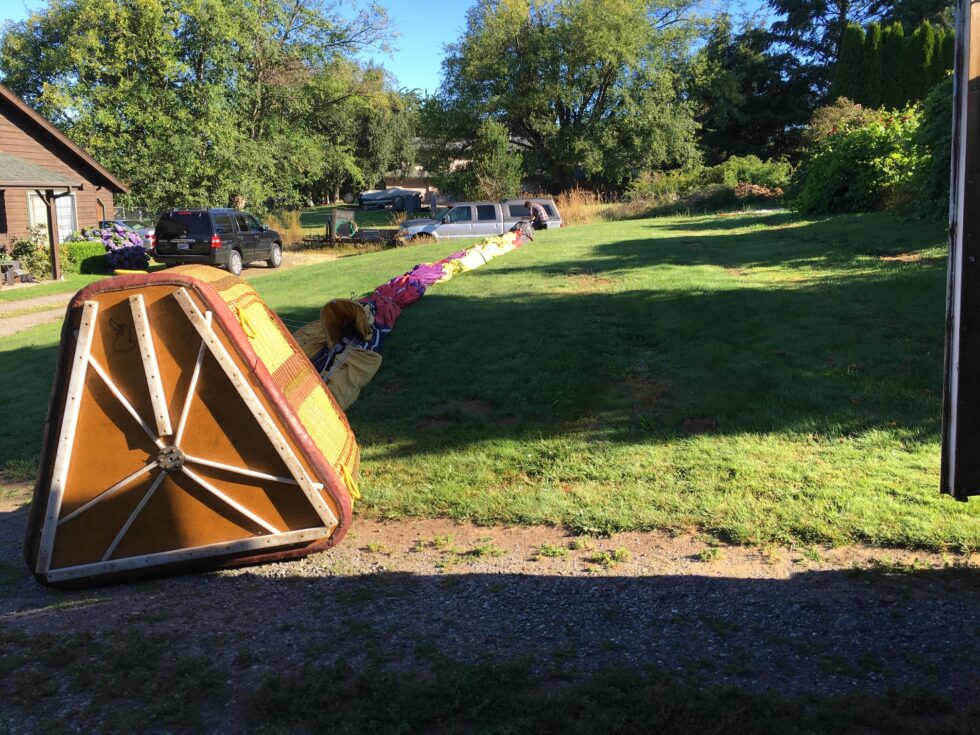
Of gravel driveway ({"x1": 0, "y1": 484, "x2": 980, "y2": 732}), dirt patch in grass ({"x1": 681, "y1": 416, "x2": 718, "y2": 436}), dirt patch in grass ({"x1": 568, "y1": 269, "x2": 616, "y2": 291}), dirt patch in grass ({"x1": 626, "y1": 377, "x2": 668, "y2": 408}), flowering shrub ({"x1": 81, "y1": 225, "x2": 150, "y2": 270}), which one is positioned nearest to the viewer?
gravel driveway ({"x1": 0, "y1": 484, "x2": 980, "y2": 732})

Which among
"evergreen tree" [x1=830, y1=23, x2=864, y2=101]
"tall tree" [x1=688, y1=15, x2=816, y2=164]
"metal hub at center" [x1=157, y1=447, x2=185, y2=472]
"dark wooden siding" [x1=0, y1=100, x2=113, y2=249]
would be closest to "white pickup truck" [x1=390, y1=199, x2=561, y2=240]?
"dark wooden siding" [x1=0, y1=100, x2=113, y2=249]

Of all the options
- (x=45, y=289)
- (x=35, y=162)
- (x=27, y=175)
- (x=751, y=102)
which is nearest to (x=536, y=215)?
(x=45, y=289)

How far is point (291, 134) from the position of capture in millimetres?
37219

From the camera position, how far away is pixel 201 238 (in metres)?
22.1

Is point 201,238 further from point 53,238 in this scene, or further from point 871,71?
point 871,71

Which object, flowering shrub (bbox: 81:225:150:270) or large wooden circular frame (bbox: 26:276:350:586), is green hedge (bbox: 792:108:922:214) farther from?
Answer: flowering shrub (bbox: 81:225:150:270)

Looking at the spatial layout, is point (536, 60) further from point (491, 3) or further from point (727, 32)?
point (727, 32)

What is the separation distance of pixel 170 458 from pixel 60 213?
25.9 meters

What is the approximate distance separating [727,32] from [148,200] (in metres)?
38.9

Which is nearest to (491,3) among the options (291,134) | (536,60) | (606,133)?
(536,60)

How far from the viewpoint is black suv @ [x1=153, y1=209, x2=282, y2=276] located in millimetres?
22141

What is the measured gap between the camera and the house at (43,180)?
23.1m

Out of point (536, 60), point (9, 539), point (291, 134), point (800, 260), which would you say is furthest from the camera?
point (536, 60)

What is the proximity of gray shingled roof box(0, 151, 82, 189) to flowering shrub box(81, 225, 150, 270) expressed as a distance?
186 centimetres
